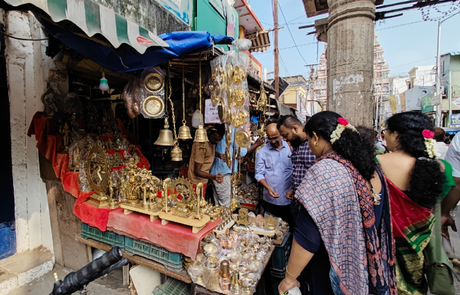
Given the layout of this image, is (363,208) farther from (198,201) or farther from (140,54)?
(140,54)

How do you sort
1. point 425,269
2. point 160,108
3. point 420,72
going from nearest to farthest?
1. point 425,269
2. point 160,108
3. point 420,72

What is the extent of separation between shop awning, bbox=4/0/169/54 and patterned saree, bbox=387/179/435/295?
8.02 ft

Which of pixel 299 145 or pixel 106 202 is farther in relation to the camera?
pixel 299 145

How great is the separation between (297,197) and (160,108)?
82.1 inches

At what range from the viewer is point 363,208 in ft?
4.43

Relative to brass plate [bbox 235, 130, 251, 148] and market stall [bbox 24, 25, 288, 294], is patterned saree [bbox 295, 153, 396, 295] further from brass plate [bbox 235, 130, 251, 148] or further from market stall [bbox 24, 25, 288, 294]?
brass plate [bbox 235, 130, 251, 148]

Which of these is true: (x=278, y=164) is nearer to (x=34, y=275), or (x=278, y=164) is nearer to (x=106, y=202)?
(x=106, y=202)

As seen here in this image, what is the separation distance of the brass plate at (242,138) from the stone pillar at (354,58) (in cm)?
140

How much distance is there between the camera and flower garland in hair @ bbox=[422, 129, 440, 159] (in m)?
1.67

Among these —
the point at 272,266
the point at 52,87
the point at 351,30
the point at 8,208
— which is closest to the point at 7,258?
the point at 8,208

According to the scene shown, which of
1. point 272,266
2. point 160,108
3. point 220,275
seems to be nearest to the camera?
point 220,275

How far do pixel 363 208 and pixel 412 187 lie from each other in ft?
2.14

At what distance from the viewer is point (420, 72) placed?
27.0 meters

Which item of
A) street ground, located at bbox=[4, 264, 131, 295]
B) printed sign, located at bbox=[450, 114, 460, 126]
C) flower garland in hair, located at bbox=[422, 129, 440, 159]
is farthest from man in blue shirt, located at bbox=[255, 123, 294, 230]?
printed sign, located at bbox=[450, 114, 460, 126]
